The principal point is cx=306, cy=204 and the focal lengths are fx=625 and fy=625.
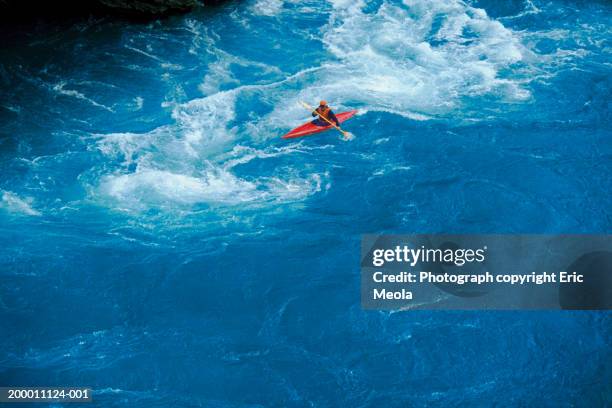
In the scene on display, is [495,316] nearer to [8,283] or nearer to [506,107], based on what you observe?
[506,107]

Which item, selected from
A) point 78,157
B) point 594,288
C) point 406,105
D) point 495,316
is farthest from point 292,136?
point 594,288

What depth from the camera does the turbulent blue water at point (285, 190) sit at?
12.4m

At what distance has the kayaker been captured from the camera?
1677 cm

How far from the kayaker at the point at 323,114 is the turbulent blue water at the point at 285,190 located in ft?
1.72

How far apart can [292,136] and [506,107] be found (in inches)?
248

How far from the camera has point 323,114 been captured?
1688 centimetres

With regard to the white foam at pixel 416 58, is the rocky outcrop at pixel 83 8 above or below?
above

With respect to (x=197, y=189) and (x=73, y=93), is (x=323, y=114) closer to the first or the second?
(x=197, y=189)

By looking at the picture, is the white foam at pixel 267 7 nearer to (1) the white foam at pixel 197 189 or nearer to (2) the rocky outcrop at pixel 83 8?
(2) the rocky outcrop at pixel 83 8

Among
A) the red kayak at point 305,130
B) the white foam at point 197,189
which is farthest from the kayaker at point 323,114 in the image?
the white foam at point 197,189

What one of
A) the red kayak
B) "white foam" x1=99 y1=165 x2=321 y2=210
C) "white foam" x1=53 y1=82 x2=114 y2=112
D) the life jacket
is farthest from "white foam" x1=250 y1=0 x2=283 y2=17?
"white foam" x1=99 y1=165 x2=321 y2=210

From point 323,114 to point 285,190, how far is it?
2524 mm

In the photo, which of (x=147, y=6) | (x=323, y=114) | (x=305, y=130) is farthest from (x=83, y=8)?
(x=323, y=114)

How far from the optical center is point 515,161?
645 inches
